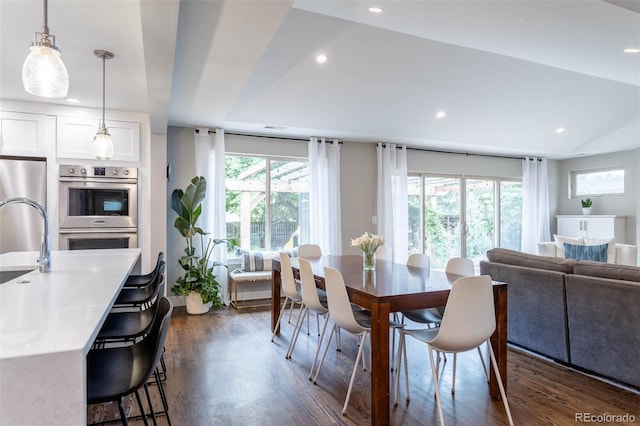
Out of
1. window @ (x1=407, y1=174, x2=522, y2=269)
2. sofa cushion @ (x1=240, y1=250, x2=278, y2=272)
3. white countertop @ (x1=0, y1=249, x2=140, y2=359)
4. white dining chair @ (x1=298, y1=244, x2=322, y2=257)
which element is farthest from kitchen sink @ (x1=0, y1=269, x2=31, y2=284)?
window @ (x1=407, y1=174, x2=522, y2=269)

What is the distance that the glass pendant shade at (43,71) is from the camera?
163 centimetres

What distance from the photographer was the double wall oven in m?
4.13

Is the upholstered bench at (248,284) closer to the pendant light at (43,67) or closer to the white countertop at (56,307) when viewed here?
the white countertop at (56,307)

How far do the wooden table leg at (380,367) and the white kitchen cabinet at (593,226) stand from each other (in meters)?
6.89

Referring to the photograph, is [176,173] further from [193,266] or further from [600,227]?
[600,227]

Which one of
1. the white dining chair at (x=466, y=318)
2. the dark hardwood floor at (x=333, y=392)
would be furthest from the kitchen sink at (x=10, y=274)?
the white dining chair at (x=466, y=318)

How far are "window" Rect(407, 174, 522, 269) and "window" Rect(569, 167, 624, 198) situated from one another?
1.25 m

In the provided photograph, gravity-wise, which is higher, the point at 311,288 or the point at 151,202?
the point at 151,202

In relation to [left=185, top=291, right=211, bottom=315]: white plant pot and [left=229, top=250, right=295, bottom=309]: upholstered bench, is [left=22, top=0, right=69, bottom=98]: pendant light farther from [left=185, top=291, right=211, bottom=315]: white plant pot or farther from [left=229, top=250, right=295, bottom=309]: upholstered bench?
[left=229, top=250, right=295, bottom=309]: upholstered bench

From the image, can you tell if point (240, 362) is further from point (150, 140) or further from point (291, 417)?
point (150, 140)

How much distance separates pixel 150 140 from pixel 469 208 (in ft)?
19.2

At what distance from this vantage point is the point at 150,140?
4.48m

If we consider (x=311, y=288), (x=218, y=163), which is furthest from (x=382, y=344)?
(x=218, y=163)

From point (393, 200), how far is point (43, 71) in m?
5.32
